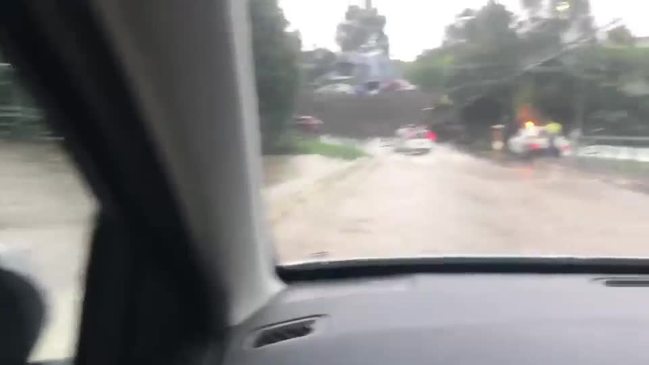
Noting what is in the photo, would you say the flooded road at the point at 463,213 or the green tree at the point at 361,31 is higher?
the green tree at the point at 361,31

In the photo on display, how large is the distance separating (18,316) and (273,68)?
93cm

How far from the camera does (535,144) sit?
320cm

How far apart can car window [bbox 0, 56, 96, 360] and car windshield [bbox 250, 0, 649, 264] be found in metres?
0.56

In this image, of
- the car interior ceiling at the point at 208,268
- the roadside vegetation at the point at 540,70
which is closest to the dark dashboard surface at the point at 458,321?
the car interior ceiling at the point at 208,268

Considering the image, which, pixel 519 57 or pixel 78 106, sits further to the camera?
pixel 519 57

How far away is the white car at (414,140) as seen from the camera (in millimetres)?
3197

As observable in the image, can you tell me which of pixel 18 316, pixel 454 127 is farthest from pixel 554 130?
pixel 18 316

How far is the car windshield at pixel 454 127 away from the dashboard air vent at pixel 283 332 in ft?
1.15

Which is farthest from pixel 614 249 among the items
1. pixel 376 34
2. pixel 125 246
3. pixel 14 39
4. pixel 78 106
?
pixel 14 39

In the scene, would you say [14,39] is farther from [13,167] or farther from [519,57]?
[519,57]

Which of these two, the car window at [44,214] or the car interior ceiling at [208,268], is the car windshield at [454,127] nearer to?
the car interior ceiling at [208,268]

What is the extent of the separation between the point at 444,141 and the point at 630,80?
58 cm

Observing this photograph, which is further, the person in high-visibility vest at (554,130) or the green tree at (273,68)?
the person in high-visibility vest at (554,130)

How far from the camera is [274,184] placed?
303 centimetres
